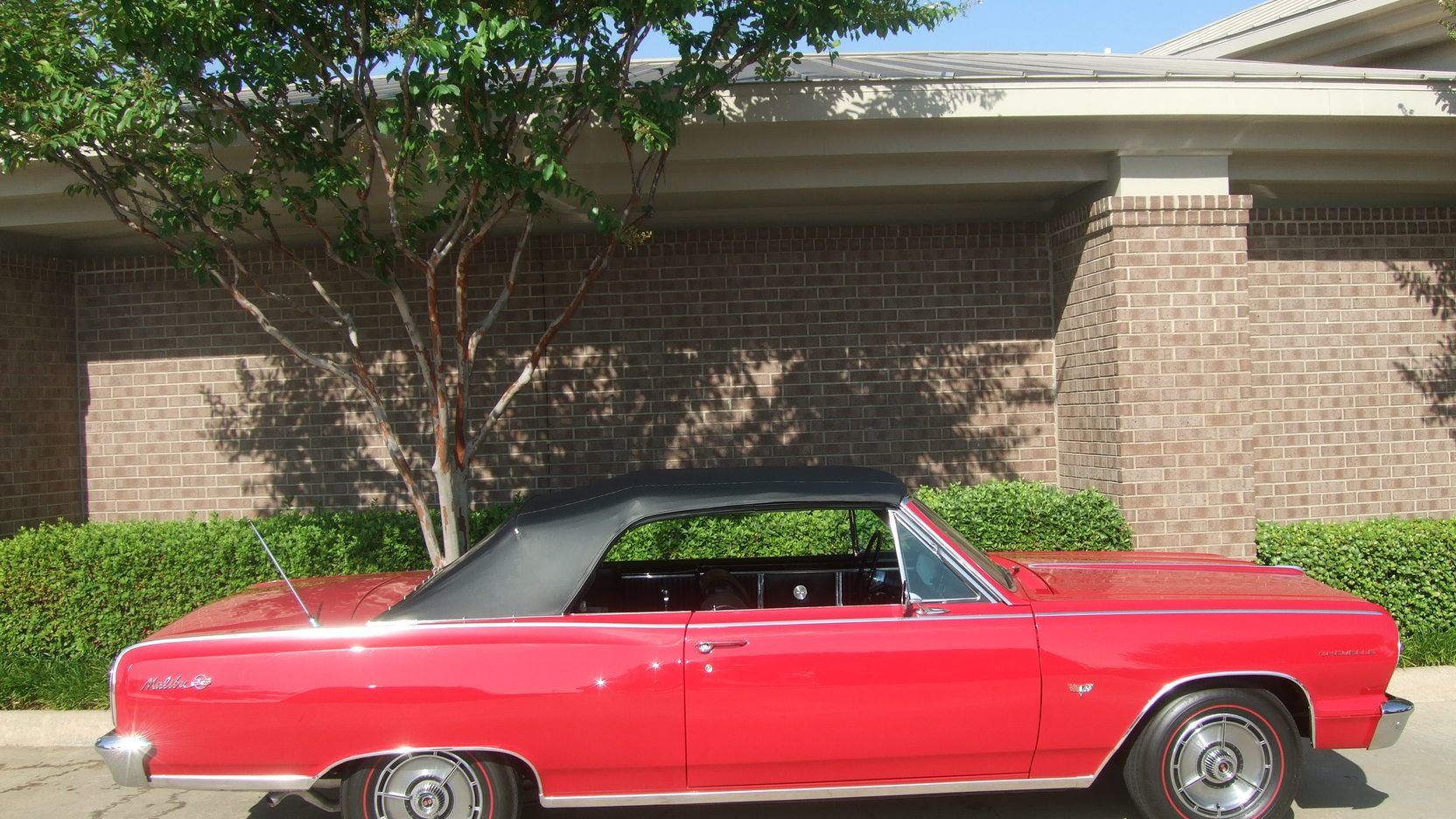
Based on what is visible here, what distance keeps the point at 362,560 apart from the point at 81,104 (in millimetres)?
3405

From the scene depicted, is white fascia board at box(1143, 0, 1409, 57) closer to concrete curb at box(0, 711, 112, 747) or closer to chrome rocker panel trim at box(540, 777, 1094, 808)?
chrome rocker panel trim at box(540, 777, 1094, 808)

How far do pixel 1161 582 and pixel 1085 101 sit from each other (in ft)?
13.4

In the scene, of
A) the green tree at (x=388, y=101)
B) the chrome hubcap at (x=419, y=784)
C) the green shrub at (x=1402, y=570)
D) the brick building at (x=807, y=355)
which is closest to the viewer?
the chrome hubcap at (x=419, y=784)

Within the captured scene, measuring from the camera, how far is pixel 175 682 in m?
4.06

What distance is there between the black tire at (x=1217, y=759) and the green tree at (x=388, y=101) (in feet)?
12.8

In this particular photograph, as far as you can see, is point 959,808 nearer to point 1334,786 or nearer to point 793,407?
point 1334,786

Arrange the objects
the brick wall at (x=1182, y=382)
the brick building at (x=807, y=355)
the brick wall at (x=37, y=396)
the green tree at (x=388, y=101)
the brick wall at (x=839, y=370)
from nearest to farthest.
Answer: the green tree at (x=388, y=101) < the brick wall at (x=1182, y=382) < the brick wall at (x=37, y=396) < the brick building at (x=807, y=355) < the brick wall at (x=839, y=370)

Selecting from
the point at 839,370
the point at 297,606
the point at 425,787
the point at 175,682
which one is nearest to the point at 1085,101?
the point at 839,370

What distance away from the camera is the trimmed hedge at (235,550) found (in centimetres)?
731

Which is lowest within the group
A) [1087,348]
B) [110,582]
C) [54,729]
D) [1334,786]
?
[1334,786]

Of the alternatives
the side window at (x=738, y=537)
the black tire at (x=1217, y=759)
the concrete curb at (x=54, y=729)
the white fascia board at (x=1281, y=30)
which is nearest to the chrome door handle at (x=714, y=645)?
the black tire at (x=1217, y=759)

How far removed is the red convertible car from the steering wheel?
2.48 feet

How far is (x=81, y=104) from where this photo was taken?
19.1 ft

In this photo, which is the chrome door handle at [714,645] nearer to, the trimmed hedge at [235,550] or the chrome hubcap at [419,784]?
the chrome hubcap at [419,784]
